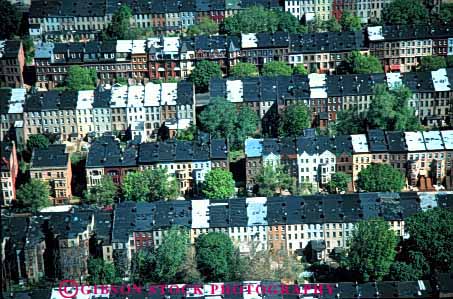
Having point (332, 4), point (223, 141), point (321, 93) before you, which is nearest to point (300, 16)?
point (332, 4)

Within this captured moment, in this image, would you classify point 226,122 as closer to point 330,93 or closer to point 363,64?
point 330,93

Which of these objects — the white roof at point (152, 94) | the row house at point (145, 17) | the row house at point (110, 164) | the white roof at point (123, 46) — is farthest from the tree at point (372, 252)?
the row house at point (145, 17)

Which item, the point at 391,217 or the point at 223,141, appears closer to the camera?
the point at 391,217

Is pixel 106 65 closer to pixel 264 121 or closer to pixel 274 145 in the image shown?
pixel 264 121

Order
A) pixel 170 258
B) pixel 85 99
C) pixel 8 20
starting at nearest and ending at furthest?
pixel 170 258, pixel 85 99, pixel 8 20

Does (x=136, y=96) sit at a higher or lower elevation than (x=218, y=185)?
higher

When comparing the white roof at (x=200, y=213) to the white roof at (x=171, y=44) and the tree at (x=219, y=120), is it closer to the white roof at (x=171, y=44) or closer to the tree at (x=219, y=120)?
the tree at (x=219, y=120)

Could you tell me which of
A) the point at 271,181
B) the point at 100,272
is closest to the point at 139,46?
the point at 271,181
